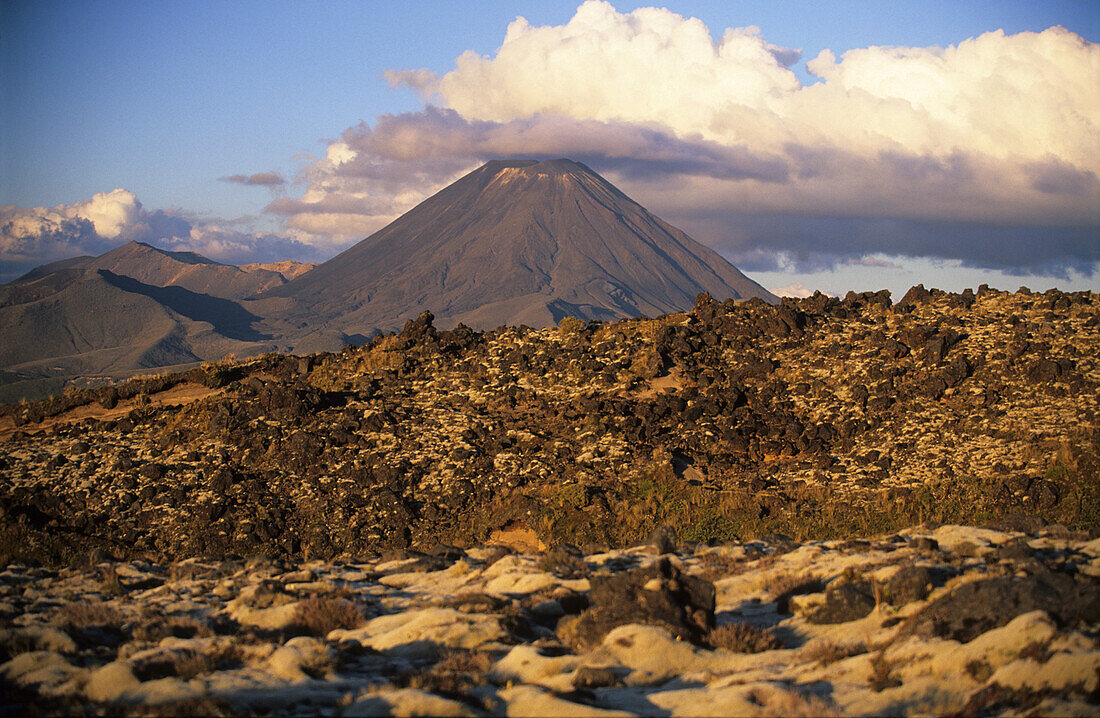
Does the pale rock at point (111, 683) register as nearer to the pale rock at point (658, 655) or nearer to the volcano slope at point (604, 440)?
the pale rock at point (658, 655)

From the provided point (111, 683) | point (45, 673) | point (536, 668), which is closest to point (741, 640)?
point (536, 668)

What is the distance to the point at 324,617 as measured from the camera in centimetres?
1044

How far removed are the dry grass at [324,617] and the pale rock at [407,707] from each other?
2.92 m

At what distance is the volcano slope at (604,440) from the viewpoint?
1825 cm

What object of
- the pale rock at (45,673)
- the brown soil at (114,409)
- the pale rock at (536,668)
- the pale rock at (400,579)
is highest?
the brown soil at (114,409)

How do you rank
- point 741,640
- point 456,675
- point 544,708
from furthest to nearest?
point 741,640 → point 456,675 → point 544,708

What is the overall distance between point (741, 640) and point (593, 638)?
5.33 ft

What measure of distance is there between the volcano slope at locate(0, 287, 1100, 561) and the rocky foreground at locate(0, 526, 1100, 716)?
531 cm

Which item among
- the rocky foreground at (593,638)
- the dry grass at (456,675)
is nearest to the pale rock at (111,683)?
the rocky foreground at (593,638)

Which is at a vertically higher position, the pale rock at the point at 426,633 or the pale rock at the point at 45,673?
the pale rock at the point at 45,673

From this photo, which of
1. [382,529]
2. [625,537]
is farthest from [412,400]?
[625,537]

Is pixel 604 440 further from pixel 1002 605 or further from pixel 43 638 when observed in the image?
pixel 43 638

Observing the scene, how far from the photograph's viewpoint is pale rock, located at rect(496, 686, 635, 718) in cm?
726

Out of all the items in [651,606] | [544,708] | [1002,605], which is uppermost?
[1002,605]
